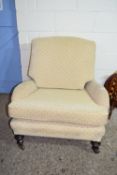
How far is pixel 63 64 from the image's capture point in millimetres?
1907

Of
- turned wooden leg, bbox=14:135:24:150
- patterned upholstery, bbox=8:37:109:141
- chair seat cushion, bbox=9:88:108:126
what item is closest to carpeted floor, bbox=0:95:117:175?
turned wooden leg, bbox=14:135:24:150

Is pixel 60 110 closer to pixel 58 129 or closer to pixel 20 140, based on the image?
pixel 58 129

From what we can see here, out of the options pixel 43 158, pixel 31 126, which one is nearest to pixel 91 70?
pixel 31 126

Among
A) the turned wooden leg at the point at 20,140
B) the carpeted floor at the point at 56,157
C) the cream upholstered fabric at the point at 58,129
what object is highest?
the cream upholstered fabric at the point at 58,129

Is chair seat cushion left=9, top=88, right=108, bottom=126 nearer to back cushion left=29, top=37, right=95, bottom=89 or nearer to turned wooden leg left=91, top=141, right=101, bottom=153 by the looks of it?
turned wooden leg left=91, top=141, right=101, bottom=153

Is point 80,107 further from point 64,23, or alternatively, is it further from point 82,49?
point 64,23

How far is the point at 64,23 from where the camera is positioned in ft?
6.99

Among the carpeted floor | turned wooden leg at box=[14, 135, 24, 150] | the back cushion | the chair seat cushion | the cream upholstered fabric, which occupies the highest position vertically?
the back cushion

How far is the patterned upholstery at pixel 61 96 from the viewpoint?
1.49 metres

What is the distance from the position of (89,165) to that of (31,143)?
522mm

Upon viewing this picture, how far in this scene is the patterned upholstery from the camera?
1493mm

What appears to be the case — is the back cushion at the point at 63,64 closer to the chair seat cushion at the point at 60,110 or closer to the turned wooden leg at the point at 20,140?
the chair seat cushion at the point at 60,110

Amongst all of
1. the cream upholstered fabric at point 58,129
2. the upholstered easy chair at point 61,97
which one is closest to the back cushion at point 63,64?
the upholstered easy chair at point 61,97

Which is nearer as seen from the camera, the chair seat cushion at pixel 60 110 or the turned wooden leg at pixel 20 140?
the chair seat cushion at pixel 60 110
